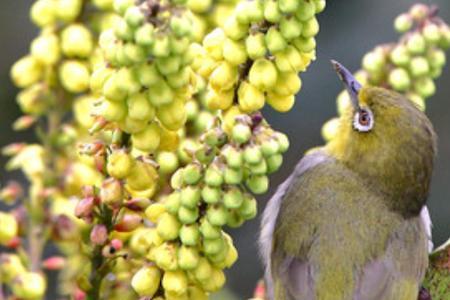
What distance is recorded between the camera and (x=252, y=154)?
1.92 metres

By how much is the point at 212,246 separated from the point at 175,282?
0.14m

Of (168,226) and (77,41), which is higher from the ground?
(77,41)

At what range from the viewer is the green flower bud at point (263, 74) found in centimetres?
205

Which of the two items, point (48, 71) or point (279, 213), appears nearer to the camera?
point (48, 71)

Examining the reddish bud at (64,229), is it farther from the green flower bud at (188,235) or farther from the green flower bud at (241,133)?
the green flower bud at (241,133)

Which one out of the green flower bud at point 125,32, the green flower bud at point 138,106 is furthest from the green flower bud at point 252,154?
the green flower bud at point 125,32

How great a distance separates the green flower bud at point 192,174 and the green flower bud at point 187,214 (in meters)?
0.06

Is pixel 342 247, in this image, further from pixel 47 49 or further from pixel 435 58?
pixel 47 49

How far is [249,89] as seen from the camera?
205cm

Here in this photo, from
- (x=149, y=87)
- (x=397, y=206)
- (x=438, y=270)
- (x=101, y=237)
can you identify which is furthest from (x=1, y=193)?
(x=397, y=206)

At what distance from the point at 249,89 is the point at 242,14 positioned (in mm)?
157

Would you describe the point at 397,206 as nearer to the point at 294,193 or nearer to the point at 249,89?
the point at 294,193

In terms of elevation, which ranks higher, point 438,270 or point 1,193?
point 1,193

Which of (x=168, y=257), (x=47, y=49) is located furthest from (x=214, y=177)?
(x=47, y=49)
